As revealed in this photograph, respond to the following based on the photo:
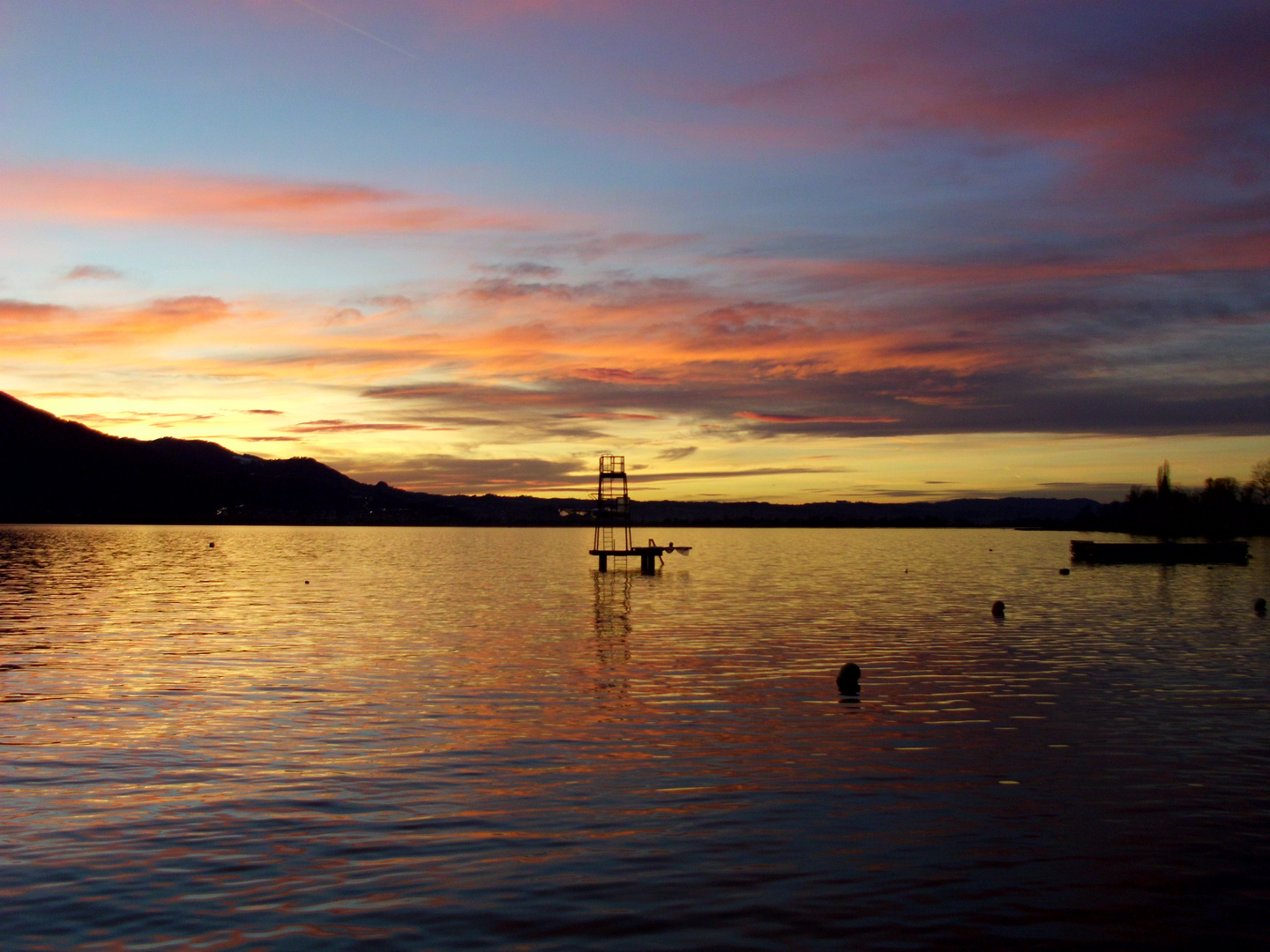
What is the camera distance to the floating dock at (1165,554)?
10731cm

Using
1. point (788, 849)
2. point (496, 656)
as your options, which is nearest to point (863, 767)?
point (788, 849)

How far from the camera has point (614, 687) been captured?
28.4 metres

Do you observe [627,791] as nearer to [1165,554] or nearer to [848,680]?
[848,680]

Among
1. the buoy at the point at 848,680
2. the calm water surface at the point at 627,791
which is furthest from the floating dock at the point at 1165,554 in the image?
the buoy at the point at 848,680

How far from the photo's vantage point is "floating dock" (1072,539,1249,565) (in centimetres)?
10731

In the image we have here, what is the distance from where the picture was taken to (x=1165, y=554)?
107938 mm

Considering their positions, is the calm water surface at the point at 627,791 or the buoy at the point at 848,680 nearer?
the calm water surface at the point at 627,791

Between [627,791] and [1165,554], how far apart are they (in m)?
109

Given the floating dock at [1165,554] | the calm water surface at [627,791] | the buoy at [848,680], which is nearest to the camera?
the calm water surface at [627,791]

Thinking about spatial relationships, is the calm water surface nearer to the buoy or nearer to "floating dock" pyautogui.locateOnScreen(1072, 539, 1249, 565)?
the buoy

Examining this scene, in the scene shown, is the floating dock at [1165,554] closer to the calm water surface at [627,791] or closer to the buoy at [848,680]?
the calm water surface at [627,791]

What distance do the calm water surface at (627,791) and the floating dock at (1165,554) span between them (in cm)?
7209

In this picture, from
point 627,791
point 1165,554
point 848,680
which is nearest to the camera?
point 627,791

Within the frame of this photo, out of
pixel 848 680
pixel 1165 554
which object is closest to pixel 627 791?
pixel 848 680
